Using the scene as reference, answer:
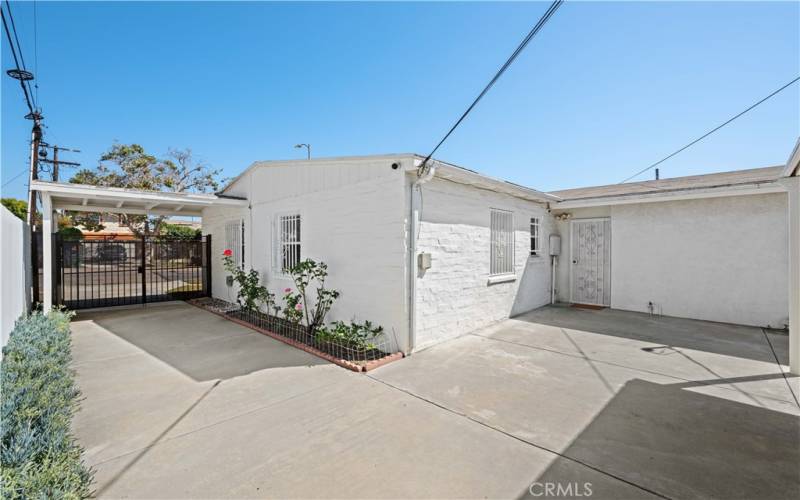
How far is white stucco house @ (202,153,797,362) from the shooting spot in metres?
5.52

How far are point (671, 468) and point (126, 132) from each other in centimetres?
2779

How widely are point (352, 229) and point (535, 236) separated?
222 inches

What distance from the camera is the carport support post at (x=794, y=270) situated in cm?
433

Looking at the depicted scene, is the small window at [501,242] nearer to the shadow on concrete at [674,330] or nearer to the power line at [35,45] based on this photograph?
the shadow on concrete at [674,330]

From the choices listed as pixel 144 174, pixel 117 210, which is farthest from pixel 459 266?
pixel 144 174

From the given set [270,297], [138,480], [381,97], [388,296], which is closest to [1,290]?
[138,480]

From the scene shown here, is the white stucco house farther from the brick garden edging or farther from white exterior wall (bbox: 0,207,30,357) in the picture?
white exterior wall (bbox: 0,207,30,357)

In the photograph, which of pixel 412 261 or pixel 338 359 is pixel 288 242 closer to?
pixel 338 359

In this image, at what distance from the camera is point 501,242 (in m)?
7.77

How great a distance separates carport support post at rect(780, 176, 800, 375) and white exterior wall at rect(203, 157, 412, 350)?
513cm

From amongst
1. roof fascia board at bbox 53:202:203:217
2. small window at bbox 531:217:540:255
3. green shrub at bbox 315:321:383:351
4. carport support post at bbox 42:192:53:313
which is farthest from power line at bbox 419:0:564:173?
roof fascia board at bbox 53:202:203:217

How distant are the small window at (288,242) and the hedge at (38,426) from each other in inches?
158

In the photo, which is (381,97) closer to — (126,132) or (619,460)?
(619,460)

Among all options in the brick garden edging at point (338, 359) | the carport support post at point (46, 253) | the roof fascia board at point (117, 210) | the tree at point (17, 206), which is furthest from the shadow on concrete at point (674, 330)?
the tree at point (17, 206)
